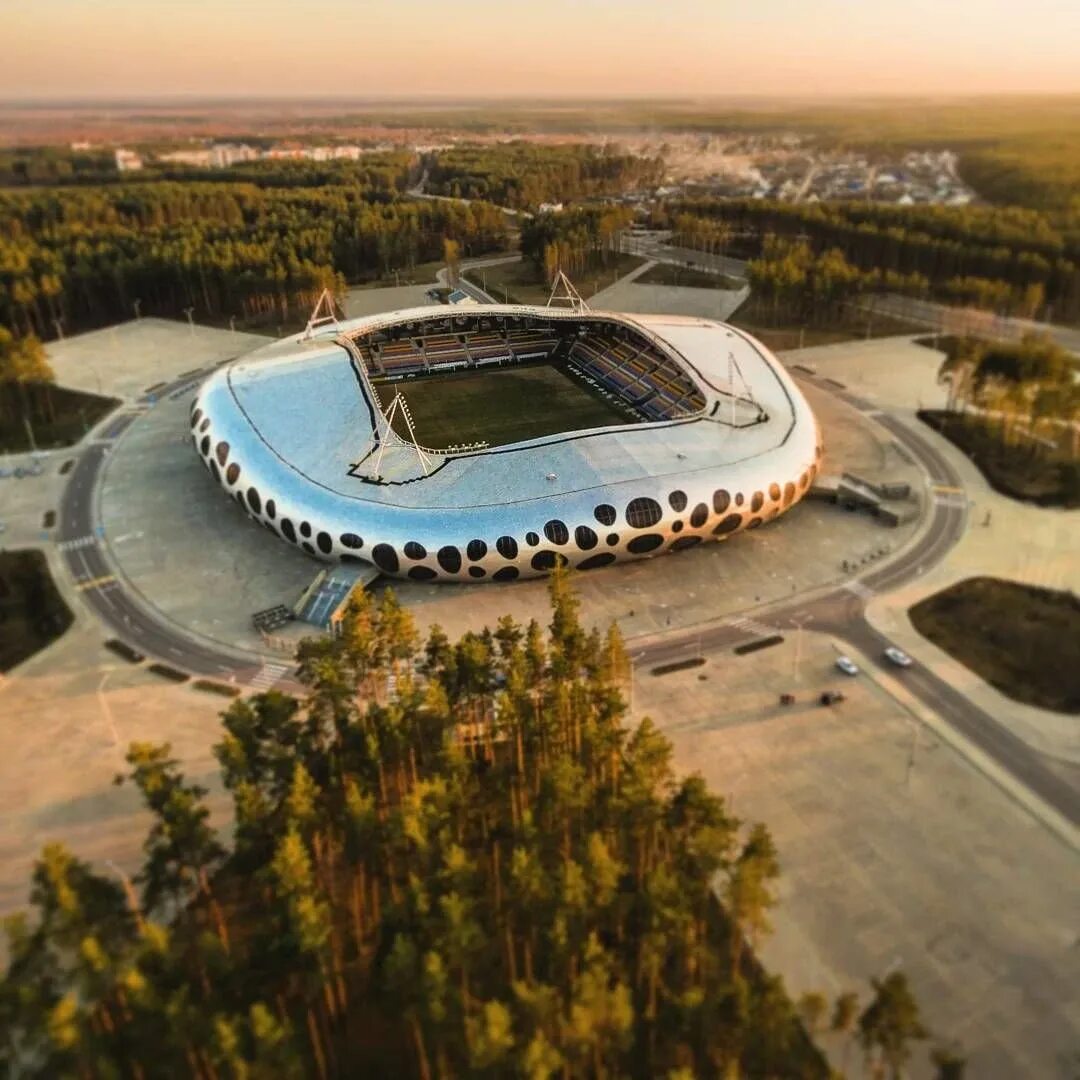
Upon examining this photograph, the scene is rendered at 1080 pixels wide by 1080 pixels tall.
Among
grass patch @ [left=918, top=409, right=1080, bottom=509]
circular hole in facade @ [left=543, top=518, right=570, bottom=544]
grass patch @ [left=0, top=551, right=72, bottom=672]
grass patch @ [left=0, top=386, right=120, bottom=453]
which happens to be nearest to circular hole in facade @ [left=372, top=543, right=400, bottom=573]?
circular hole in facade @ [left=543, top=518, right=570, bottom=544]

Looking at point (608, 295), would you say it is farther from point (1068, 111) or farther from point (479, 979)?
point (479, 979)

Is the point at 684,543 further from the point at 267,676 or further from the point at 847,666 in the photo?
the point at 267,676

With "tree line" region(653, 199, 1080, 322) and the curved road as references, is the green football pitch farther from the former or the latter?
"tree line" region(653, 199, 1080, 322)

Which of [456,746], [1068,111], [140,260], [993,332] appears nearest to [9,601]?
[456,746]

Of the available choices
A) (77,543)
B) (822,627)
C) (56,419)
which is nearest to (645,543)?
(822,627)

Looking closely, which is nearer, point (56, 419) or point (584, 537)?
point (584, 537)

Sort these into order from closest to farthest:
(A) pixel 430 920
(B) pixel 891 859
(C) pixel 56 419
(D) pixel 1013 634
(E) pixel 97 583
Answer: (A) pixel 430 920 < (B) pixel 891 859 < (D) pixel 1013 634 < (E) pixel 97 583 < (C) pixel 56 419

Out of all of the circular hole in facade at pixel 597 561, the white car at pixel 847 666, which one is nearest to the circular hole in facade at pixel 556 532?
the circular hole in facade at pixel 597 561
